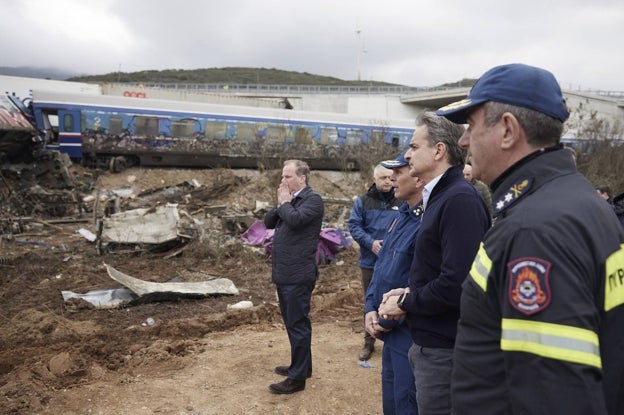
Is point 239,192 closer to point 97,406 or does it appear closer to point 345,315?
point 345,315

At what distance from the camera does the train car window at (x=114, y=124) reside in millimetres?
23531

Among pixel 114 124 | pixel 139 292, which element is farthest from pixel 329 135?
pixel 139 292

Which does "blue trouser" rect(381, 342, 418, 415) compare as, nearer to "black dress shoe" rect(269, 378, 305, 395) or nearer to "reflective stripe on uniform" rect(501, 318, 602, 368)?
"reflective stripe on uniform" rect(501, 318, 602, 368)

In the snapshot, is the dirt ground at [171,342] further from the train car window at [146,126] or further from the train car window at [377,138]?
the train car window at [146,126]

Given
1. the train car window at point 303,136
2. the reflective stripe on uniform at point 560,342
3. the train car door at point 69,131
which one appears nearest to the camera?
the reflective stripe on uniform at point 560,342

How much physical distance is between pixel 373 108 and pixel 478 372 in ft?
142

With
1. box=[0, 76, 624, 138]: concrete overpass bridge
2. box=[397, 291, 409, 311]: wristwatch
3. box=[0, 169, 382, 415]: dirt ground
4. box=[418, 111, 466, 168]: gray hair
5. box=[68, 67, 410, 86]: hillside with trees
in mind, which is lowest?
box=[0, 169, 382, 415]: dirt ground

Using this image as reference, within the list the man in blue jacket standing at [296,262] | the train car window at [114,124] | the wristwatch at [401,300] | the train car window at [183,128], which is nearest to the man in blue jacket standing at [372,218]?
the man in blue jacket standing at [296,262]

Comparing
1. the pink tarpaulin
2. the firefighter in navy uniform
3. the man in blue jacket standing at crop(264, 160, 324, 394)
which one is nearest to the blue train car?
the pink tarpaulin

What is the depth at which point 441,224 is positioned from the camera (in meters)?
2.27

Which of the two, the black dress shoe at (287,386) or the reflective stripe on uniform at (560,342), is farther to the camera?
the black dress shoe at (287,386)

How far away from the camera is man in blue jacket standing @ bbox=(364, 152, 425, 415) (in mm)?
2713

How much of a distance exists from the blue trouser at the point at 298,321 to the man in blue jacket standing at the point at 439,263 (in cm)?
190

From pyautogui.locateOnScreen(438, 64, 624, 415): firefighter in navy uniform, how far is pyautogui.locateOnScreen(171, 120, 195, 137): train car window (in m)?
24.5
